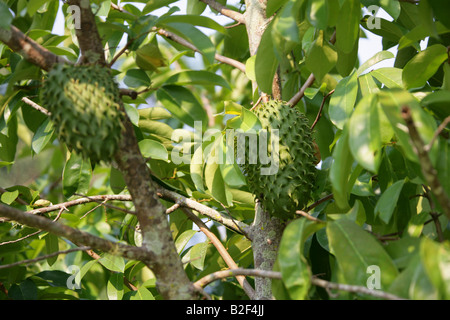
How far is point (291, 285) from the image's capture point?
3.73ft

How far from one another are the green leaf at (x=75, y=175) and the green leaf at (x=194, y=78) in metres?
0.51

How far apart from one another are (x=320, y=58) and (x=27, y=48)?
3.07 feet

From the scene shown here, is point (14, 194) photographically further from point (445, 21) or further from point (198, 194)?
point (445, 21)

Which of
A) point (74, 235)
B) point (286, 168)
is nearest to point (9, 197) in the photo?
point (74, 235)

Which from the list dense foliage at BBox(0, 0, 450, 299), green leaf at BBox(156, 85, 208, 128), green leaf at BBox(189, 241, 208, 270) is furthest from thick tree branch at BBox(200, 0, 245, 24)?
green leaf at BBox(189, 241, 208, 270)

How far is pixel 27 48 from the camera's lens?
1354mm

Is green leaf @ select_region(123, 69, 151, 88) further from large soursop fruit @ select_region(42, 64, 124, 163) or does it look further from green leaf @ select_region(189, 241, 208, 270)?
Answer: green leaf @ select_region(189, 241, 208, 270)

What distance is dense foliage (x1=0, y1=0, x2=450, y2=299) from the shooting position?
1.12 meters

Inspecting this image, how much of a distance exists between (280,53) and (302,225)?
1.69 ft

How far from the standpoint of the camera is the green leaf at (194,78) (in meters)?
1.75

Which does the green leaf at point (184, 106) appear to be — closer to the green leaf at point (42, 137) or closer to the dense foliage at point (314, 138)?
the dense foliage at point (314, 138)

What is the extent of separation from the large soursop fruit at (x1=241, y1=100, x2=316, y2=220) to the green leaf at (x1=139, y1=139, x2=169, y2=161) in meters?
0.30

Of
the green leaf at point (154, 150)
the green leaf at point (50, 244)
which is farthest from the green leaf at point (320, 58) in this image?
the green leaf at point (50, 244)
